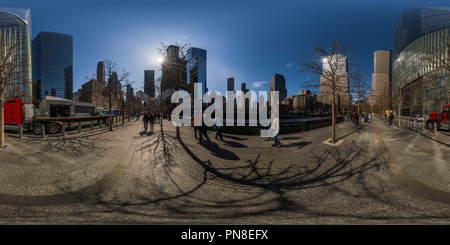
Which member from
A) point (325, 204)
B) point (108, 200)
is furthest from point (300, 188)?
point (108, 200)

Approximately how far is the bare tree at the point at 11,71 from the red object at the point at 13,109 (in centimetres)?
407

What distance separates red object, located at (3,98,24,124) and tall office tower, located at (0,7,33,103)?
11.9ft

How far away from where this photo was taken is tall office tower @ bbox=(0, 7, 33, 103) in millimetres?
5891

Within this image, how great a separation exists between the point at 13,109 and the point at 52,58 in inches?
162

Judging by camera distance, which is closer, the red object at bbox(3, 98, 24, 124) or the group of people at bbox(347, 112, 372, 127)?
the red object at bbox(3, 98, 24, 124)

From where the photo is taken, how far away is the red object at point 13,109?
27.8ft

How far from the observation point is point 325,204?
2766 mm

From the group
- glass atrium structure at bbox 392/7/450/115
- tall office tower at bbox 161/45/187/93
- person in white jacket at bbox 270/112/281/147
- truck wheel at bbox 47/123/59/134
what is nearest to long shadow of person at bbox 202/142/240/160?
person in white jacket at bbox 270/112/281/147

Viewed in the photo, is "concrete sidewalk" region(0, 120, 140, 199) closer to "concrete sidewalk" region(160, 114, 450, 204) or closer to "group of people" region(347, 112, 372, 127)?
"concrete sidewalk" region(160, 114, 450, 204)

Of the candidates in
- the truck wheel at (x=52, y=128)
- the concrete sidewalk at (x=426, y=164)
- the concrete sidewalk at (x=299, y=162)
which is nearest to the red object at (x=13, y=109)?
the truck wheel at (x=52, y=128)

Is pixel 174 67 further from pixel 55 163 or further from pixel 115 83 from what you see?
pixel 115 83

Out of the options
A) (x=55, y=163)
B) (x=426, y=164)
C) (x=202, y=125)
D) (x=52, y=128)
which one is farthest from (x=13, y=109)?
(x=426, y=164)

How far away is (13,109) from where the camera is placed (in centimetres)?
870
